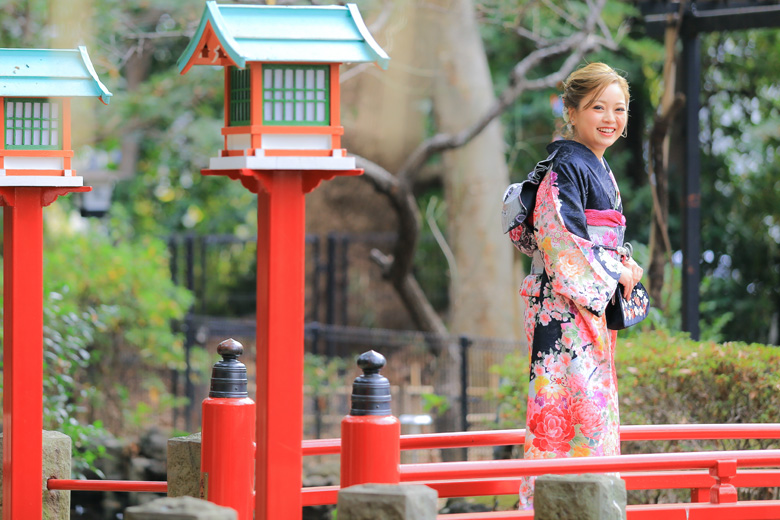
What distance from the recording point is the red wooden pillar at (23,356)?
3.91 metres

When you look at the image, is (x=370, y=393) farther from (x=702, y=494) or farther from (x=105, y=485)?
(x=702, y=494)

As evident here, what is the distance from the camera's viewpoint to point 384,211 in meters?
15.5

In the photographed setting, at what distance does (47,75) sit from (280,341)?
63.9 inches

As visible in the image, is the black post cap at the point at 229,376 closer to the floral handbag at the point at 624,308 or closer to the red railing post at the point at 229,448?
the red railing post at the point at 229,448

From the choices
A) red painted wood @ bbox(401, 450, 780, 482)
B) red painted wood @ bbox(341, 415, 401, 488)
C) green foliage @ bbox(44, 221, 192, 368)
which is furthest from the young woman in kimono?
green foliage @ bbox(44, 221, 192, 368)

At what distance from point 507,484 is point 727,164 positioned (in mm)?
11108

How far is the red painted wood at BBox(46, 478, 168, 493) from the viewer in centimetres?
400

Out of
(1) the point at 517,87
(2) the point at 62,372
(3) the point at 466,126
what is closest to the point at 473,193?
(3) the point at 466,126

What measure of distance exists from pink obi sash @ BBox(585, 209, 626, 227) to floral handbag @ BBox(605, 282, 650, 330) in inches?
9.2

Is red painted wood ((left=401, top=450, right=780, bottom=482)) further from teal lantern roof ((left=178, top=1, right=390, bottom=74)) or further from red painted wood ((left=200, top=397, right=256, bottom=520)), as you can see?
teal lantern roof ((left=178, top=1, right=390, bottom=74))

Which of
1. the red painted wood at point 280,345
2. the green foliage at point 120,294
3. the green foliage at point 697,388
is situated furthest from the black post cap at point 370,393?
the green foliage at point 120,294

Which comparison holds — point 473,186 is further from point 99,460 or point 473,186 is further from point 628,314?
point 628,314

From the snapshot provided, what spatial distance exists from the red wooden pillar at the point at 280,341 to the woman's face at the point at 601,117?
1.16 metres

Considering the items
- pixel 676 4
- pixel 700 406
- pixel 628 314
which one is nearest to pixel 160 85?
pixel 676 4
